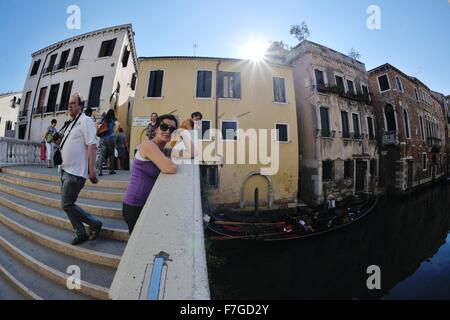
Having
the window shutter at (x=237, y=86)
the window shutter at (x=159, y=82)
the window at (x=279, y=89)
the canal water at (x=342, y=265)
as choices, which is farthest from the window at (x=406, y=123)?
the window shutter at (x=159, y=82)

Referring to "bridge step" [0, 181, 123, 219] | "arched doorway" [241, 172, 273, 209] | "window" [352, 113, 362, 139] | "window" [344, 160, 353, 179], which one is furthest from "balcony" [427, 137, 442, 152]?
"bridge step" [0, 181, 123, 219]

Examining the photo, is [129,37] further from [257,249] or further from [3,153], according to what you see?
[257,249]

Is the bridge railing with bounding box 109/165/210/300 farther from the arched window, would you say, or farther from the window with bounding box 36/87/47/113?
the arched window

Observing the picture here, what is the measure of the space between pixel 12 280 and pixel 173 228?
2228 millimetres

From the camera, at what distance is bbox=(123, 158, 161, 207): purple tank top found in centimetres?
188

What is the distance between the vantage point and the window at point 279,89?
12609mm

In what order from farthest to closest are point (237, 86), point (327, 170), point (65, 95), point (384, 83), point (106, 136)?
point (384, 83)
point (327, 170)
point (65, 95)
point (237, 86)
point (106, 136)

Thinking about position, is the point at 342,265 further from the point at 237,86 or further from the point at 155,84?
the point at 155,84

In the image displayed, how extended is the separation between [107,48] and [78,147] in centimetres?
1461

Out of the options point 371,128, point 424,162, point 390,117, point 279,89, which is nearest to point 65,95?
point 279,89

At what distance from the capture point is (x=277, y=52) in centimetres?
1598

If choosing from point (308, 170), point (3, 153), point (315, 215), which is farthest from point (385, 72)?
point (3, 153)

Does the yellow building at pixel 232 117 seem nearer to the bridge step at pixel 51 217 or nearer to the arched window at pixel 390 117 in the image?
the bridge step at pixel 51 217

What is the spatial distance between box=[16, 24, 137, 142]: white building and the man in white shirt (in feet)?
37.2
